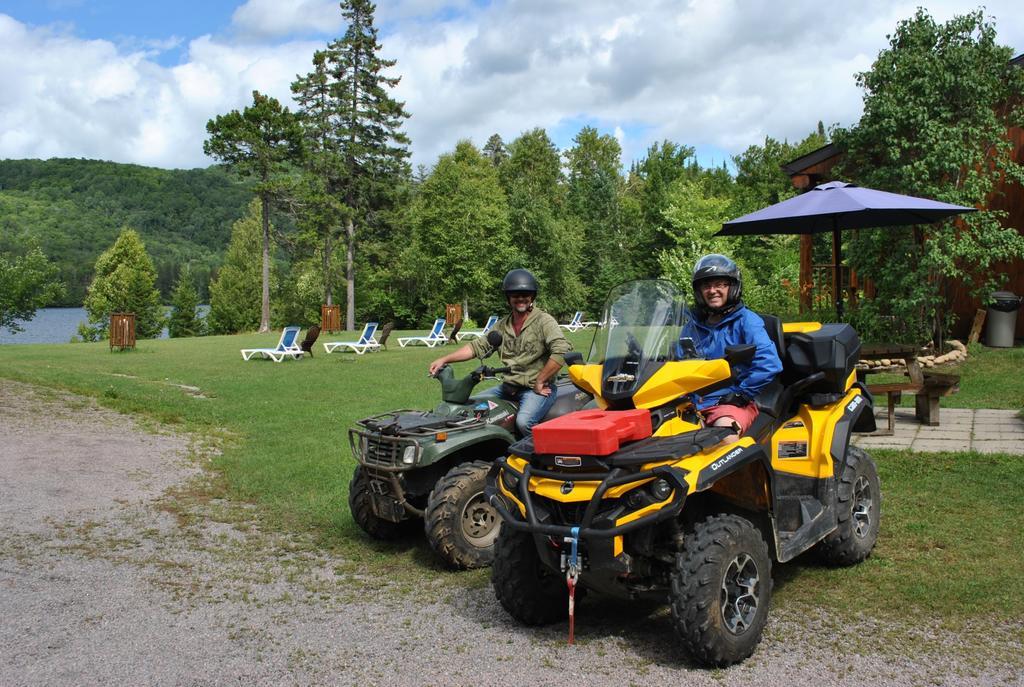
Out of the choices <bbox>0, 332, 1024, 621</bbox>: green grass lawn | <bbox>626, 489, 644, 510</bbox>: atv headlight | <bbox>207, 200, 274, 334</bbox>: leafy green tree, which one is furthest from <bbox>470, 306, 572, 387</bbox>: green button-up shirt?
<bbox>207, 200, 274, 334</bbox>: leafy green tree

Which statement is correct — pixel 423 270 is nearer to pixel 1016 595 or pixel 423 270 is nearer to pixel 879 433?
pixel 879 433

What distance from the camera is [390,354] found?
1078 inches

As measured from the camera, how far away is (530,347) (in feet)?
23.7

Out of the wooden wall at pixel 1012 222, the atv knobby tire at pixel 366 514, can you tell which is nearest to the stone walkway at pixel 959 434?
the atv knobby tire at pixel 366 514

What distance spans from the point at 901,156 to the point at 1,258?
185 feet

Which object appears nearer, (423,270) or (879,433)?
(879,433)

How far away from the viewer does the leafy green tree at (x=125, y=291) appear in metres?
74.1

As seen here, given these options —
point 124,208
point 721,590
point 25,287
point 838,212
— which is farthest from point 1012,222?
point 124,208

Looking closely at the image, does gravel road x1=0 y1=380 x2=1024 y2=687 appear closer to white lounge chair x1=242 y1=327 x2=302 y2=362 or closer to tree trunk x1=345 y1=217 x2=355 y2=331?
white lounge chair x1=242 y1=327 x2=302 y2=362

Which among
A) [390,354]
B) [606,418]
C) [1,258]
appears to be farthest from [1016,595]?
[1,258]

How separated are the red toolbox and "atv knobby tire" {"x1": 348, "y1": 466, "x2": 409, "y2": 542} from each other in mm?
2340

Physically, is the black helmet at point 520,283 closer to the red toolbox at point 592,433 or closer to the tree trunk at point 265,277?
the red toolbox at point 592,433

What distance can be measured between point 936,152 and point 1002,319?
13.4ft

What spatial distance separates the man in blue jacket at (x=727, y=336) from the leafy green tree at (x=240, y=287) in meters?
79.3
